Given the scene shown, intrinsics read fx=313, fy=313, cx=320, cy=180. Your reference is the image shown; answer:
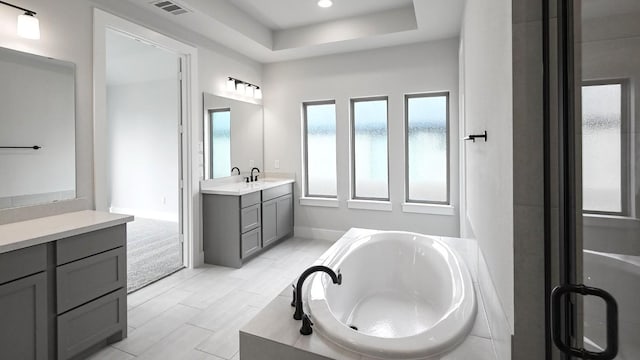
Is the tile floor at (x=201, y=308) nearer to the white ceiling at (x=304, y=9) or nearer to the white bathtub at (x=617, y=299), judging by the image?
the white bathtub at (x=617, y=299)

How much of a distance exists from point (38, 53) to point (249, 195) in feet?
7.20

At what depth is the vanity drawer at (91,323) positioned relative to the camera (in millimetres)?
1847

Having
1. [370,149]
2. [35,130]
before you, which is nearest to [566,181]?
[35,130]

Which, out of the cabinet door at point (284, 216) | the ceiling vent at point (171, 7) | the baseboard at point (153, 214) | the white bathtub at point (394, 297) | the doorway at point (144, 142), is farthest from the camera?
the baseboard at point (153, 214)

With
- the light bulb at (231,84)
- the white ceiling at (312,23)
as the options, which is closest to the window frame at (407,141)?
the white ceiling at (312,23)

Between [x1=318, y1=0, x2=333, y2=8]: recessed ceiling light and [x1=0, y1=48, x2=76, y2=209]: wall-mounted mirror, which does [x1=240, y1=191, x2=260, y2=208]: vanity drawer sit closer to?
[x1=0, y1=48, x2=76, y2=209]: wall-mounted mirror

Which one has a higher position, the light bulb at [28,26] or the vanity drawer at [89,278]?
the light bulb at [28,26]

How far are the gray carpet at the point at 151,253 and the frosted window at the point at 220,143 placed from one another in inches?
41.1

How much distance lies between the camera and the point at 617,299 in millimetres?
606

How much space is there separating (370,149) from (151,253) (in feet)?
10.7

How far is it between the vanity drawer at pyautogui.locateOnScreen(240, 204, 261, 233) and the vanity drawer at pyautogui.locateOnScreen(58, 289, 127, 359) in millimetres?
1528

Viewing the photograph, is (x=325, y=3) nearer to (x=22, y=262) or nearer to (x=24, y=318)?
(x=22, y=262)

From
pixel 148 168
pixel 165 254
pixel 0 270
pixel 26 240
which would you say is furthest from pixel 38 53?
pixel 148 168

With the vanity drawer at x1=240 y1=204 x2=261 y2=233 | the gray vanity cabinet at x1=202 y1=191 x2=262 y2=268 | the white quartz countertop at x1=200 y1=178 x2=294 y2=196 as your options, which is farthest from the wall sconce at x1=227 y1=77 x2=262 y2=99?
the vanity drawer at x1=240 y1=204 x2=261 y2=233
